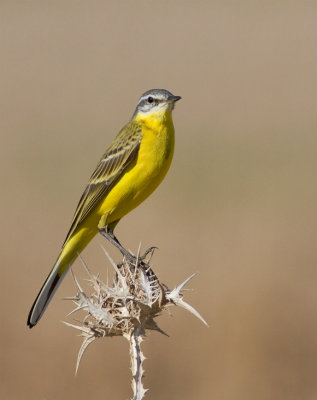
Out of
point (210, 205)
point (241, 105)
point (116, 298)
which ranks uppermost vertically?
point (241, 105)

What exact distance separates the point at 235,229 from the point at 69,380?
4.41 m

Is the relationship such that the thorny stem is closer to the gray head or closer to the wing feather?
the wing feather

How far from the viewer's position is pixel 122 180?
688 cm

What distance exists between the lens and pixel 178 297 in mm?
4379

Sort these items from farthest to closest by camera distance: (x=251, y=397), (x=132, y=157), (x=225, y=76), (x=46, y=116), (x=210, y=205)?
(x=225, y=76) → (x=46, y=116) → (x=210, y=205) → (x=251, y=397) → (x=132, y=157)

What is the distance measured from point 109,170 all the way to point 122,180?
8.5 inches

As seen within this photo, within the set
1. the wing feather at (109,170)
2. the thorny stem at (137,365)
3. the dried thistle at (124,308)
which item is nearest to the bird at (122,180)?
the wing feather at (109,170)

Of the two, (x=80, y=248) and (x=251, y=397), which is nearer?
(x=80, y=248)

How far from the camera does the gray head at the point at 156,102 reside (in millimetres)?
7312

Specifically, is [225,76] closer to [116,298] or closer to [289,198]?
[289,198]

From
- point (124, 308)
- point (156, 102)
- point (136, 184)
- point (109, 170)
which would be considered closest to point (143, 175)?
point (136, 184)

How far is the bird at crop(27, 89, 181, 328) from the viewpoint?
22.1 feet

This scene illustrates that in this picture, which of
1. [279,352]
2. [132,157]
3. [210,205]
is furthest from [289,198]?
[132,157]

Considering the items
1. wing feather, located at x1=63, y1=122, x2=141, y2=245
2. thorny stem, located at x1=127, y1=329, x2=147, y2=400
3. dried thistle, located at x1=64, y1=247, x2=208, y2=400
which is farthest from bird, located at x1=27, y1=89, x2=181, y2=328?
thorny stem, located at x1=127, y1=329, x2=147, y2=400
